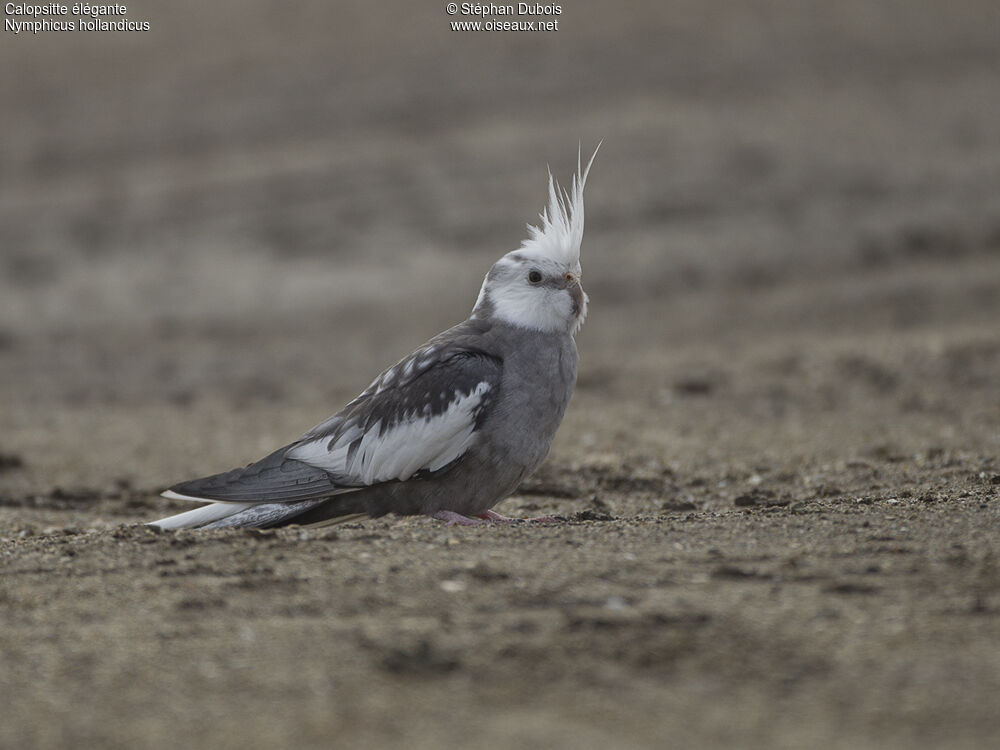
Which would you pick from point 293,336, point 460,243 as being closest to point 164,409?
point 293,336

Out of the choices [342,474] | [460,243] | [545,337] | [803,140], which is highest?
[803,140]

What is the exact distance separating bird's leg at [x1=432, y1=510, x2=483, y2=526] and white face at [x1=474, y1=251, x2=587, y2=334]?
1.07m

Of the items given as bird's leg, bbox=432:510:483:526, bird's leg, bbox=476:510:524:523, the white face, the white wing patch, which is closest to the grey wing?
the white wing patch

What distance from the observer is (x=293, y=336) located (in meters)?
15.9

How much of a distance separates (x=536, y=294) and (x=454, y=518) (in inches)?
51.0

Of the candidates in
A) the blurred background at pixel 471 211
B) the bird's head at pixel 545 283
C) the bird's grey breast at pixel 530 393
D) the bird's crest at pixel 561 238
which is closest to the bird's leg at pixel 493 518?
the bird's grey breast at pixel 530 393

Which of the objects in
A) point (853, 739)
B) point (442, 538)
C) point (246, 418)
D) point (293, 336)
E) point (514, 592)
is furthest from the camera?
point (293, 336)

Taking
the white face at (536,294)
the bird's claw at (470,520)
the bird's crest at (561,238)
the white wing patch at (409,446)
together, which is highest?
the bird's crest at (561,238)

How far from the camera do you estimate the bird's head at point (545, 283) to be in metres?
6.94

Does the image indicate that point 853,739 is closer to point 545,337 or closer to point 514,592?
point 514,592

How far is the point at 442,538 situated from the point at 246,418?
7037 millimetres

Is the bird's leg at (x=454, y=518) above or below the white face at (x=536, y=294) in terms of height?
below

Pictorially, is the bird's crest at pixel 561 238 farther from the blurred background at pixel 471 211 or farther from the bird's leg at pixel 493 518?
the blurred background at pixel 471 211

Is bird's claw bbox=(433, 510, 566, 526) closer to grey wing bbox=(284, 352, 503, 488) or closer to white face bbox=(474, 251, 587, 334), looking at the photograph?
grey wing bbox=(284, 352, 503, 488)
